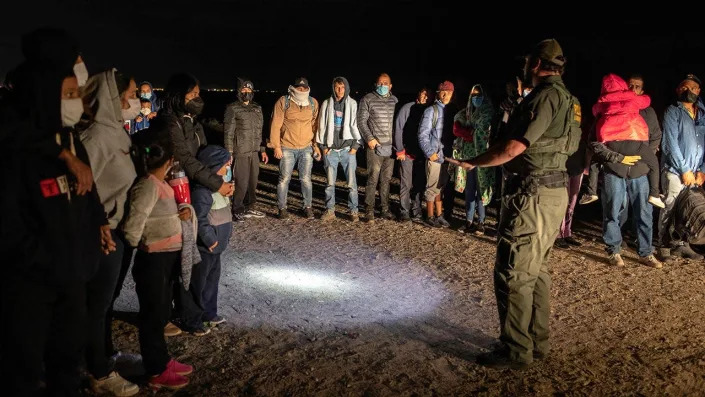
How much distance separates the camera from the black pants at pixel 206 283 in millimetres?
5184

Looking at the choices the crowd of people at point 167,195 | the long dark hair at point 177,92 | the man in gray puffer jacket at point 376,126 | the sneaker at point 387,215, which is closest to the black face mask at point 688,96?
the crowd of people at point 167,195

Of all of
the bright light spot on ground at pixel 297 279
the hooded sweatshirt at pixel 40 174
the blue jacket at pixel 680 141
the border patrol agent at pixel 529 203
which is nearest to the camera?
the hooded sweatshirt at pixel 40 174

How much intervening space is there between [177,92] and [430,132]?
5.36 meters

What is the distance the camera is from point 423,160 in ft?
33.7

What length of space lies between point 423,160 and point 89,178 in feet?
24.0

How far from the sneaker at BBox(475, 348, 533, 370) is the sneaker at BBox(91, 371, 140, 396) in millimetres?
2609

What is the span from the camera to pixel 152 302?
4203 mm

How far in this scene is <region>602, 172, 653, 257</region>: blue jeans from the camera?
788 cm

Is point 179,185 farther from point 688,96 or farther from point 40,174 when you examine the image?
point 688,96

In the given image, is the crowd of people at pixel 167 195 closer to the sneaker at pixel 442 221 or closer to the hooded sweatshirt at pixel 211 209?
the hooded sweatshirt at pixel 211 209

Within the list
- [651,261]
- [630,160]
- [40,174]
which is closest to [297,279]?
[40,174]

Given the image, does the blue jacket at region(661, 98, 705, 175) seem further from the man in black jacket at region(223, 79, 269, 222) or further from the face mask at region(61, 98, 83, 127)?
the face mask at region(61, 98, 83, 127)

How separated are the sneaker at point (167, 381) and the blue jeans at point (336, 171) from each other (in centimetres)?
603

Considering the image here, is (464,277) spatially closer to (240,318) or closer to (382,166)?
(240,318)
